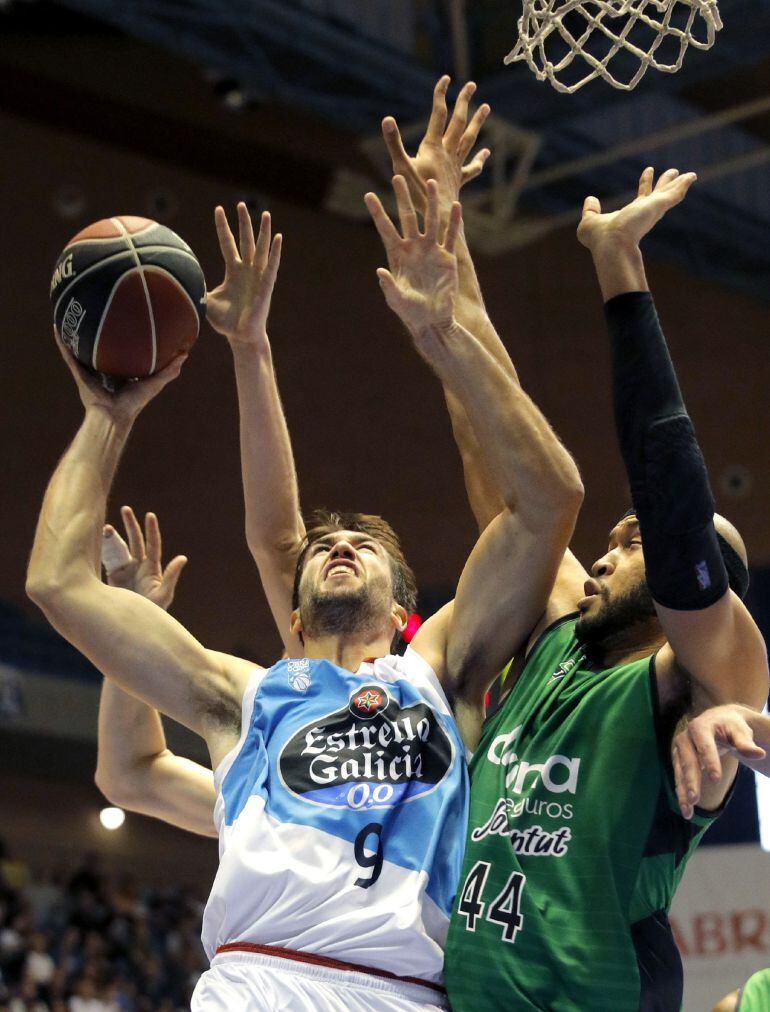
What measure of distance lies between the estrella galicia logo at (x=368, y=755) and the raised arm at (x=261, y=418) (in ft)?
2.79

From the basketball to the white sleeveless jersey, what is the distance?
3.36 feet

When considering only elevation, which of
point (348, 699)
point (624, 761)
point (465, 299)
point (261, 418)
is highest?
point (465, 299)

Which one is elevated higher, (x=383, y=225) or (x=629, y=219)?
(x=383, y=225)

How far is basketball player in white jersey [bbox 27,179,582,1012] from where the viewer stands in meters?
3.53

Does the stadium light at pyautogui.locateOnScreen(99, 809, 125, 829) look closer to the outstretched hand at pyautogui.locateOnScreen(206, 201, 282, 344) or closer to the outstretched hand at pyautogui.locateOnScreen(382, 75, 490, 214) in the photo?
the outstretched hand at pyautogui.locateOnScreen(206, 201, 282, 344)

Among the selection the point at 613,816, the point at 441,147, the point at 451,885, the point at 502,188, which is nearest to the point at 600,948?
the point at 613,816

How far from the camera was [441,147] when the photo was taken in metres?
4.63

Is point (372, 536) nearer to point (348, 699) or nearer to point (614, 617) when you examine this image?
point (348, 699)

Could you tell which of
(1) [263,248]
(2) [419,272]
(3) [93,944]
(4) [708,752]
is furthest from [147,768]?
(3) [93,944]

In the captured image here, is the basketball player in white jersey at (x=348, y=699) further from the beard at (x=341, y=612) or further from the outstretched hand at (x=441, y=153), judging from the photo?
the outstretched hand at (x=441, y=153)

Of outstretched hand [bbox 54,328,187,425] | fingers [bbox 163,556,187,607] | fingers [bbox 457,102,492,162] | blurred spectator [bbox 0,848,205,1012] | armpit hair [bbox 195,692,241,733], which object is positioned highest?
fingers [bbox 457,102,492,162]

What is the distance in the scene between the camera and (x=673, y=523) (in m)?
3.05

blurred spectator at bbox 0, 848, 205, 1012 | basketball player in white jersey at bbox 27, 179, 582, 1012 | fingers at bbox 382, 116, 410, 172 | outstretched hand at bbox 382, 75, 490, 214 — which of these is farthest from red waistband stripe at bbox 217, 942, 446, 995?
blurred spectator at bbox 0, 848, 205, 1012

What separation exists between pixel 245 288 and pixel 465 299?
2.71 feet
